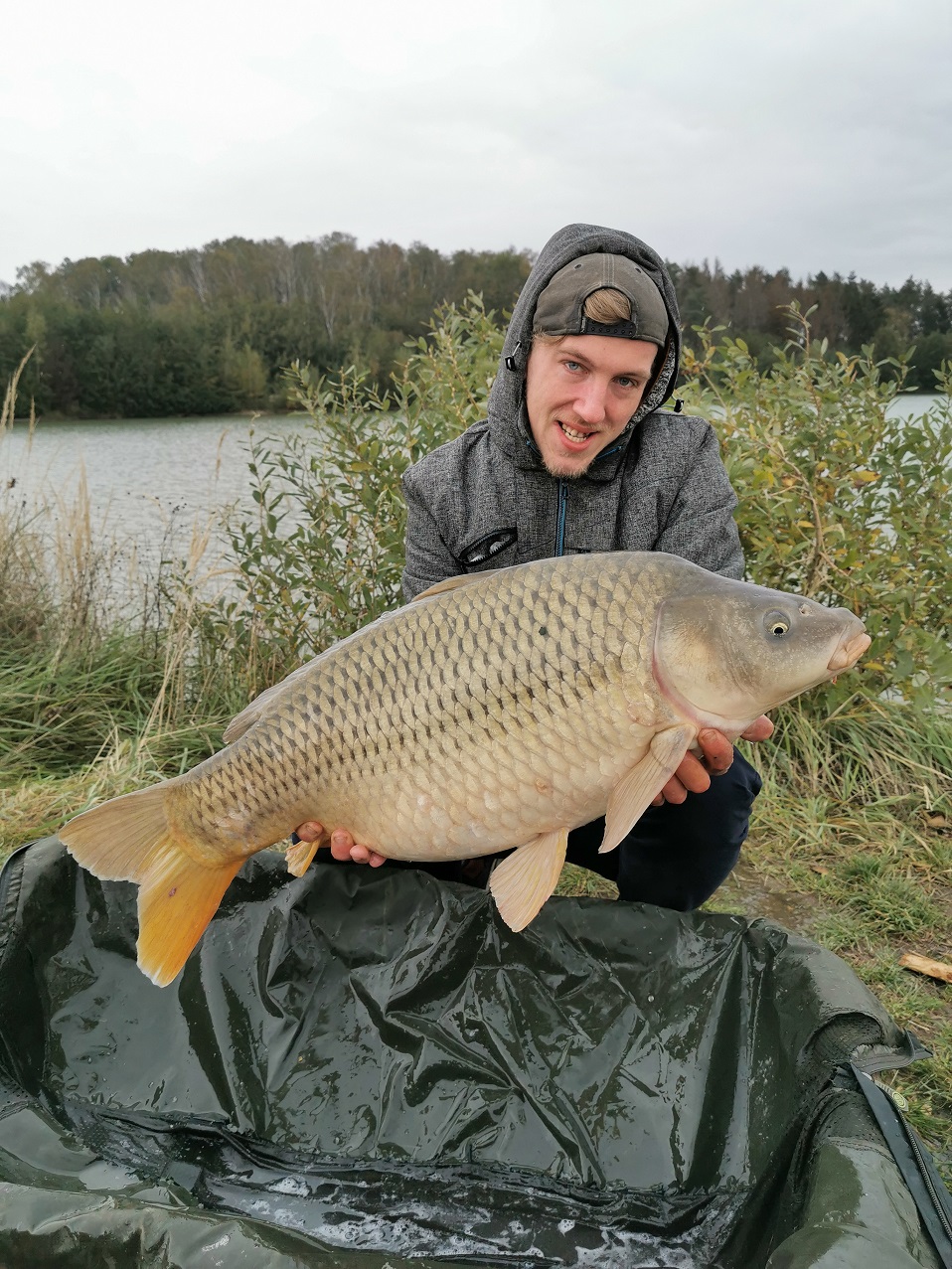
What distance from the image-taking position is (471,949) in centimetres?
143

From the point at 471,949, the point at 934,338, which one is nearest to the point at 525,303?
the point at 471,949

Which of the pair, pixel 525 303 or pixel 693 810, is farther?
pixel 525 303

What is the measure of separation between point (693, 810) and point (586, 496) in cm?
58

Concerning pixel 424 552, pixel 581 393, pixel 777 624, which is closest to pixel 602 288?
pixel 581 393

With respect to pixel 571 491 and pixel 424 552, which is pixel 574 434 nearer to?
pixel 571 491

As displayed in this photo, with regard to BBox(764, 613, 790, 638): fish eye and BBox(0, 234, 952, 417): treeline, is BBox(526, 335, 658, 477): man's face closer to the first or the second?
BBox(764, 613, 790, 638): fish eye

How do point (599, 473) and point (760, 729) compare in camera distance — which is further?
point (599, 473)

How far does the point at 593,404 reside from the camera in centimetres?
156

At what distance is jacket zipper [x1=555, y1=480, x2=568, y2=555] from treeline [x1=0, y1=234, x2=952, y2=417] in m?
1.26

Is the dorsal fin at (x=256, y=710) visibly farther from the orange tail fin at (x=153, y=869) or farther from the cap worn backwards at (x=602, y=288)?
the cap worn backwards at (x=602, y=288)

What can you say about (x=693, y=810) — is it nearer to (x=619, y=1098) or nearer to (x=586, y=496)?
(x=619, y=1098)

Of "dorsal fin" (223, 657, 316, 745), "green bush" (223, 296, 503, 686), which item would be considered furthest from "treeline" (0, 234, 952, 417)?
"dorsal fin" (223, 657, 316, 745)

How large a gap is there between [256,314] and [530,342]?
59.3 ft

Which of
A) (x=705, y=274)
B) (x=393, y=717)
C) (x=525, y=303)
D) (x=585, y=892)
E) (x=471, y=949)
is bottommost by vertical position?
(x=585, y=892)
